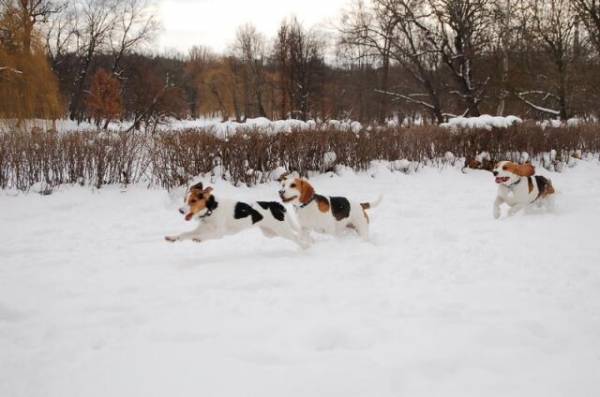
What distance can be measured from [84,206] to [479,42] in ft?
70.6

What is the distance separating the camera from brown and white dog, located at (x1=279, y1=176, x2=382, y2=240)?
609 centimetres

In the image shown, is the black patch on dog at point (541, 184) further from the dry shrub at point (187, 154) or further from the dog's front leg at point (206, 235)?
the dog's front leg at point (206, 235)

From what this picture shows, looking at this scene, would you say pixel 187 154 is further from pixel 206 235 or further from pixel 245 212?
pixel 206 235

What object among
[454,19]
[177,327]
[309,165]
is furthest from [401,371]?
[454,19]

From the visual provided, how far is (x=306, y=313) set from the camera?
3777 millimetres

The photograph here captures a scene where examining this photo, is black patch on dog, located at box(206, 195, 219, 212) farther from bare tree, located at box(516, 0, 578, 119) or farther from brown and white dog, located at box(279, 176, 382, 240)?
bare tree, located at box(516, 0, 578, 119)

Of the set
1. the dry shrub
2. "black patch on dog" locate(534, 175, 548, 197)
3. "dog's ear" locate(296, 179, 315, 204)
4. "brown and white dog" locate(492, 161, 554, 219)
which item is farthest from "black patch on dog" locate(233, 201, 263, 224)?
"black patch on dog" locate(534, 175, 548, 197)

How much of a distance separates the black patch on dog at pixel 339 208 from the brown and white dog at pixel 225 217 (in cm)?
69

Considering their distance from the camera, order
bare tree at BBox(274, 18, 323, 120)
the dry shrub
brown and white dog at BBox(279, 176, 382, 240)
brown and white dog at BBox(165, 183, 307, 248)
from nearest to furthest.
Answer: brown and white dog at BBox(165, 183, 307, 248) → brown and white dog at BBox(279, 176, 382, 240) → the dry shrub → bare tree at BBox(274, 18, 323, 120)

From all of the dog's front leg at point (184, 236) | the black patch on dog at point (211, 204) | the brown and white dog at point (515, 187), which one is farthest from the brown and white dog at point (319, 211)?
the brown and white dog at point (515, 187)

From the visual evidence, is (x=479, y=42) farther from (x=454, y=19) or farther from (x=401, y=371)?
(x=401, y=371)

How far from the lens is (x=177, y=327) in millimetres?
3549

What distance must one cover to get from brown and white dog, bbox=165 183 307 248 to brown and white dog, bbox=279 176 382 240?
224 mm

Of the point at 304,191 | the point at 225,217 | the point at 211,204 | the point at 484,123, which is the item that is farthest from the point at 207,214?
the point at 484,123
